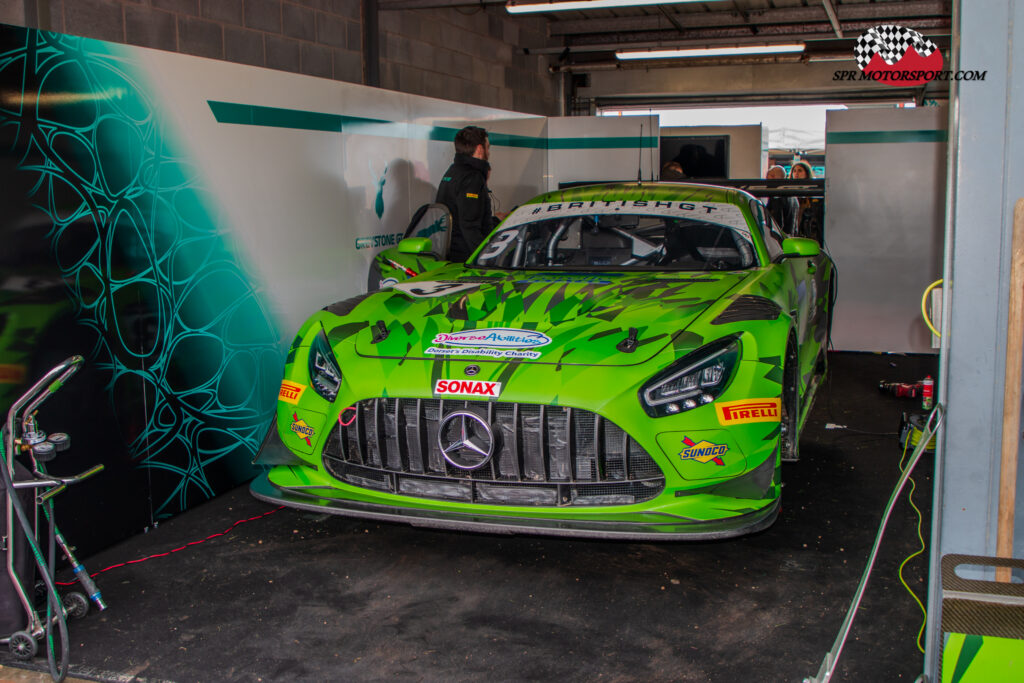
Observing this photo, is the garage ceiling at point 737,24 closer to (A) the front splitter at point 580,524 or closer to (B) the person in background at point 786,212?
(B) the person in background at point 786,212

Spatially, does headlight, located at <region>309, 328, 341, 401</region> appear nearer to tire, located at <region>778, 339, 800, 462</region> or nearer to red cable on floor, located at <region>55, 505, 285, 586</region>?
red cable on floor, located at <region>55, 505, 285, 586</region>

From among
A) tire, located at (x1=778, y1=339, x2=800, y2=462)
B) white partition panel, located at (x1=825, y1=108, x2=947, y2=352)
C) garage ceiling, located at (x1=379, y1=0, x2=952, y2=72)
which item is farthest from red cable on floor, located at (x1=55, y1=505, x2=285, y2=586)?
garage ceiling, located at (x1=379, y1=0, x2=952, y2=72)

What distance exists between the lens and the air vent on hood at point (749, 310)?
3.34 metres

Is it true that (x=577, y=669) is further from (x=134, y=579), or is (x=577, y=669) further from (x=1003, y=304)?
(x=134, y=579)

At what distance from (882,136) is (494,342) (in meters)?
5.70

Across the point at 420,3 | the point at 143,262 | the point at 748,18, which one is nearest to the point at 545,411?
the point at 143,262

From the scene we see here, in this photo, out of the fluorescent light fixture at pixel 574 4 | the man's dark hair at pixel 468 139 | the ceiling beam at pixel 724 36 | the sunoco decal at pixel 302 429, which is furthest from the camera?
the ceiling beam at pixel 724 36

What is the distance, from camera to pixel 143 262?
3.92 meters

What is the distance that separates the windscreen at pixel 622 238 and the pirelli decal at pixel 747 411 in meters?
1.23

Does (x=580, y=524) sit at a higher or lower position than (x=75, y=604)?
higher

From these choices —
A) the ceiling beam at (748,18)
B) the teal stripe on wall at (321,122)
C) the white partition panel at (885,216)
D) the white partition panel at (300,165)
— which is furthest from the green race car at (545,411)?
the ceiling beam at (748,18)

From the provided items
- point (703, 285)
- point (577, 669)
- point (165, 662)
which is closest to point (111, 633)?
point (165, 662)

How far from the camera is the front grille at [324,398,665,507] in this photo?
3051mm

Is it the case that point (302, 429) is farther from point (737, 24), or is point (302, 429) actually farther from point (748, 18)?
point (748, 18)
